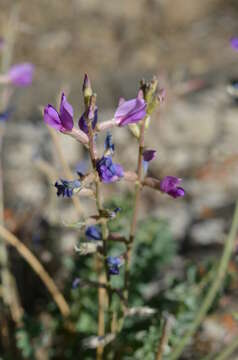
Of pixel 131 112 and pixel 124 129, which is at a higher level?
pixel 124 129

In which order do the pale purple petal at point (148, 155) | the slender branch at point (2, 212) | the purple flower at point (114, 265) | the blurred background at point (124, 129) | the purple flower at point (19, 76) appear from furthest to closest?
1. the blurred background at point (124, 129)
2. the slender branch at point (2, 212)
3. the purple flower at point (19, 76)
4. the purple flower at point (114, 265)
5. the pale purple petal at point (148, 155)

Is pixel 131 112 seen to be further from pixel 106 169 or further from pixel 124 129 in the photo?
pixel 124 129

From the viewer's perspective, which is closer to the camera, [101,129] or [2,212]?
[101,129]

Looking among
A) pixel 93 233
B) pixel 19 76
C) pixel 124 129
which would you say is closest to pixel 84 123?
pixel 93 233

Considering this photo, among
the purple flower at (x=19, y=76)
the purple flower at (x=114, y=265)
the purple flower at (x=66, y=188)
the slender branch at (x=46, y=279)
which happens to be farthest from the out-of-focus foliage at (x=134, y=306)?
the purple flower at (x=66, y=188)

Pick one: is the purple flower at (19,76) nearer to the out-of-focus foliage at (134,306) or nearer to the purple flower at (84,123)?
the out-of-focus foliage at (134,306)

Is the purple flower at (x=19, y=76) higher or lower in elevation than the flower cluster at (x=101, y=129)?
higher

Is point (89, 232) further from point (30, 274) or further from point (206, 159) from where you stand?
point (206, 159)
